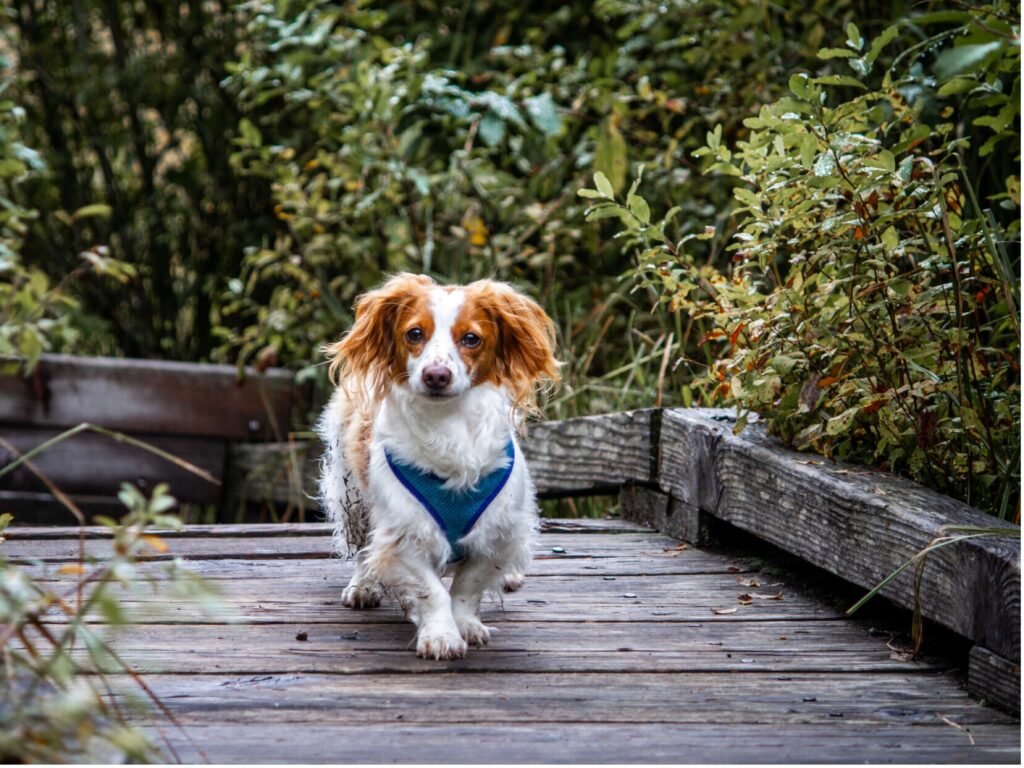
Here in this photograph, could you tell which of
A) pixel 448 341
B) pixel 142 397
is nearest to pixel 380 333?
pixel 448 341

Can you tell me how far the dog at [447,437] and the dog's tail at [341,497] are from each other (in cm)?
12

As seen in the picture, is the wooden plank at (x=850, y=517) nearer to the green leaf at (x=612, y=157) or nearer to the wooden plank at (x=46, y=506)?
the green leaf at (x=612, y=157)

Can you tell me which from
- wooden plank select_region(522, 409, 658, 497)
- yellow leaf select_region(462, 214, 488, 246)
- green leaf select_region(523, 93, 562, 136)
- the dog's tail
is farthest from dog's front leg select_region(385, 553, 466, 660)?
yellow leaf select_region(462, 214, 488, 246)

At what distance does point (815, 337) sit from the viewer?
316 centimetres

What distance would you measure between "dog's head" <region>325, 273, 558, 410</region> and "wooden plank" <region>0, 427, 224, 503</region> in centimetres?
261

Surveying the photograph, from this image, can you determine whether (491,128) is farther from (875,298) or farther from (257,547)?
(875,298)

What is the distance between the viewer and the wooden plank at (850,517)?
2.36 m

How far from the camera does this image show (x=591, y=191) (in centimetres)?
309

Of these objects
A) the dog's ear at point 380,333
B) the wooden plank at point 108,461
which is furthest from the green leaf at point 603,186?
the wooden plank at point 108,461

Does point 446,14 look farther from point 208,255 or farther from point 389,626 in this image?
point 389,626

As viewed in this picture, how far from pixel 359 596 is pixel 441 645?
0.51m

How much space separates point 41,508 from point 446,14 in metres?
2.88

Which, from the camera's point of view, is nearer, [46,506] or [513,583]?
[513,583]

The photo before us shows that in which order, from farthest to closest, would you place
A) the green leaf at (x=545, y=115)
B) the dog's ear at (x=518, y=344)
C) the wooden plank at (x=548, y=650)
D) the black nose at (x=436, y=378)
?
the green leaf at (x=545, y=115) < the dog's ear at (x=518, y=344) < the black nose at (x=436, y=378) < the wooden plank at (x=548, y=650)
